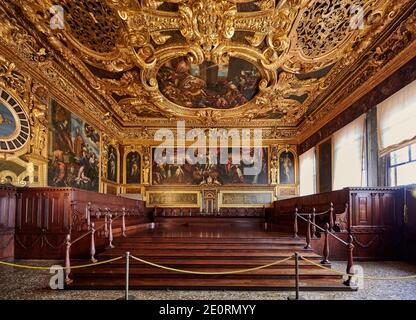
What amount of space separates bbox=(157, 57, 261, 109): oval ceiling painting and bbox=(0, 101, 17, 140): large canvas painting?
472 centimetres

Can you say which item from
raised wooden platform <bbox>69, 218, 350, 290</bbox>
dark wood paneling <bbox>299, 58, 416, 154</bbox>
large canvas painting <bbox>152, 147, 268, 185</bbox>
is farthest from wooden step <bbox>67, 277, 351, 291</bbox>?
large canvas painting <bbox>152, 147, 268, 185</bbox>

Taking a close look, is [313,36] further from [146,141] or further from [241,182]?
[146,141]

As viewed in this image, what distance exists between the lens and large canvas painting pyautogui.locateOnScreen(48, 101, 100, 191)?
8531 mm

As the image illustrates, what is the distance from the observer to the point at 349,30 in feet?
21.8

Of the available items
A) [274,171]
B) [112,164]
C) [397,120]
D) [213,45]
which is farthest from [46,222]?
[274,171]

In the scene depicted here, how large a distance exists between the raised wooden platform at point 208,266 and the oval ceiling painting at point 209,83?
19.0ft

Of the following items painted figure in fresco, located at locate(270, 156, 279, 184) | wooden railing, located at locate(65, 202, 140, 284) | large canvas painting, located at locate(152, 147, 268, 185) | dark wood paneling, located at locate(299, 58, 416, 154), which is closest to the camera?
wooden railing, located at locate(65, 202, 140, 284)

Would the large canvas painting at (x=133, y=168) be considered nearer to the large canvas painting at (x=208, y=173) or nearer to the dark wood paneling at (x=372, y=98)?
the large canvas painting at (x=208, y=173)

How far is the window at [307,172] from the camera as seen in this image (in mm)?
13031

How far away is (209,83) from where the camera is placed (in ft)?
33.3

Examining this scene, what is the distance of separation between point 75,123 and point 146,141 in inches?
212

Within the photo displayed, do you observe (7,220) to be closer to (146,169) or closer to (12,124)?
(12,124)

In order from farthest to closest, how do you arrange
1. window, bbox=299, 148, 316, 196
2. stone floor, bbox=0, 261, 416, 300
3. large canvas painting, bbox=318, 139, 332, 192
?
window, bbox=299, 148, 316, 196 → large canvas painting, bbox=318, 139, 332, 192 → stone floor, bbox=0, 261, 416, 300

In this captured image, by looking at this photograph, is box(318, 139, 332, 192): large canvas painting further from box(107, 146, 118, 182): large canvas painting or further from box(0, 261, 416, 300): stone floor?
box(107, 146, 118, 182): large canvas painting
